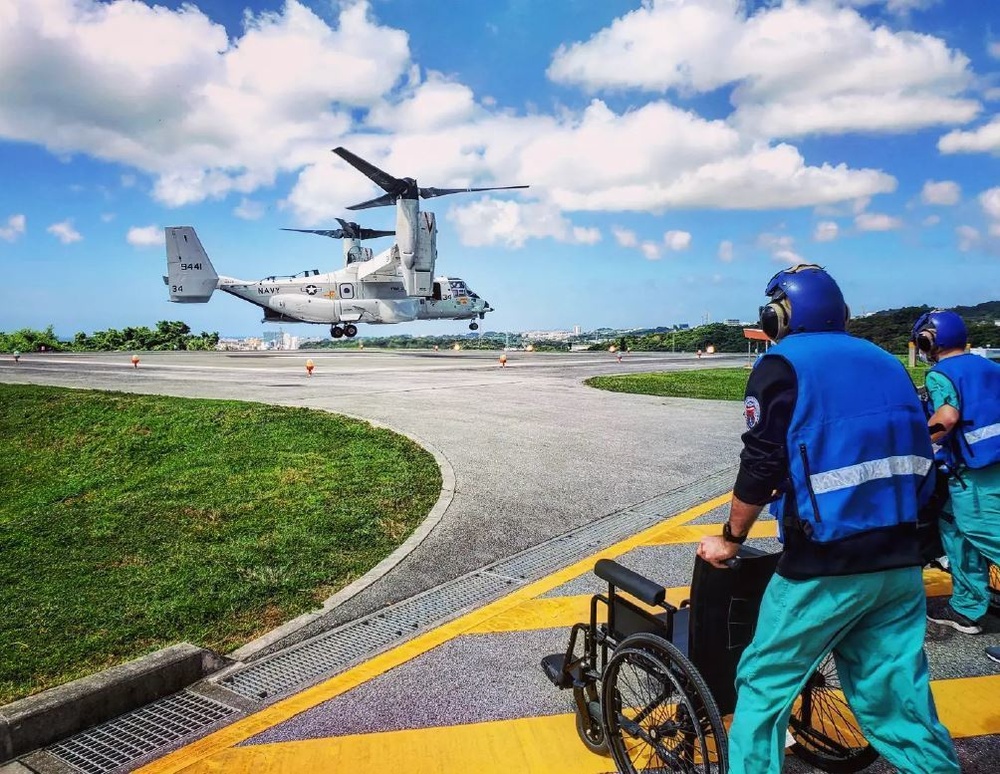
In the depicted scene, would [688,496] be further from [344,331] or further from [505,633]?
[344,331]

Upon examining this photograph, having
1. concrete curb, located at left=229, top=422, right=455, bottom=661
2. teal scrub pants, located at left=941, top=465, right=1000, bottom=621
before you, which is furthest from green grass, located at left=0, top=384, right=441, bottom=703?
teal scrub pants, located at left=941, top=465, right=1000, bottom=621

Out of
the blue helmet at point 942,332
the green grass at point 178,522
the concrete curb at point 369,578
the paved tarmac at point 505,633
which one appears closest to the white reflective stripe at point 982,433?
the blue helmet at point 942,332

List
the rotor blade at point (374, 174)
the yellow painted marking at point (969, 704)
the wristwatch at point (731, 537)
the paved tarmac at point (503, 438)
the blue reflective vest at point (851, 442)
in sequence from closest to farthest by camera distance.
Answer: the blue reflective vest at point (851, 442) → the wristwatch at point (731, 537) → the yellow painted marking at point (969, 704) → the paved tarmac at point (503, 438) → the rotor blade at point (374, 174)

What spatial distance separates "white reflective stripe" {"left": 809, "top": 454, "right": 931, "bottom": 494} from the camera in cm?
231

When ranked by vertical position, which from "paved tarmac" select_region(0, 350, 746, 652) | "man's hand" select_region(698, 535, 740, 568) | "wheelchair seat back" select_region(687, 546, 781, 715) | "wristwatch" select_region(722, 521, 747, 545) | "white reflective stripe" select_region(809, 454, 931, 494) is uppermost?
"white reflective stripe" select_region(809, 454, 931, 494)

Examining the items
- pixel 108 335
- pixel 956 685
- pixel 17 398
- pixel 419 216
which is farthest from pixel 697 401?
pixel 108 335

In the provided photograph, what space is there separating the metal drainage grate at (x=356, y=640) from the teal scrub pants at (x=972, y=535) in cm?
296

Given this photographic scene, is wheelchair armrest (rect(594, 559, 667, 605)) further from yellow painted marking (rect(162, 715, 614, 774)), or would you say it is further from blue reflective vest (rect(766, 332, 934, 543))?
yellow painted marking (rect(162, 715, 614, 774))

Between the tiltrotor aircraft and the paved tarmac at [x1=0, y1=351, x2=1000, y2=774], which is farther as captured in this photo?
the tiltrotor aircraft

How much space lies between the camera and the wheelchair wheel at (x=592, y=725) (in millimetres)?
3184

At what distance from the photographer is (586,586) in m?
5.30

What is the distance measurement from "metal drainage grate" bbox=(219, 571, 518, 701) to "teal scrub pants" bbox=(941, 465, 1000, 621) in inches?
117

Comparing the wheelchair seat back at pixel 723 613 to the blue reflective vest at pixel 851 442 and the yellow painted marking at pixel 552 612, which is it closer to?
the blue reflective vest at pixel 851 442

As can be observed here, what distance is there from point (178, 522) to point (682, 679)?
562cm
